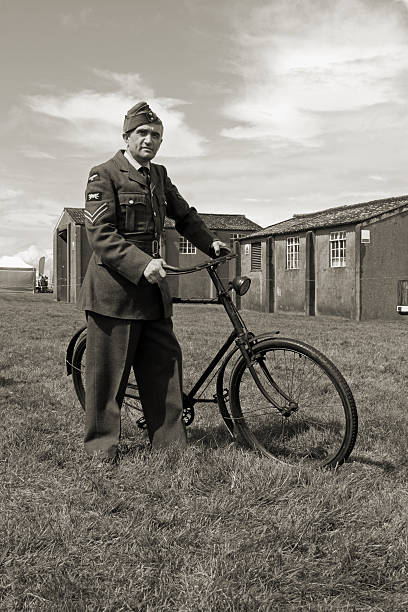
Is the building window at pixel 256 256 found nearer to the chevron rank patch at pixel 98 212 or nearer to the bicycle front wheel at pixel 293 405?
the bicycle front wheel at pixel 293 405

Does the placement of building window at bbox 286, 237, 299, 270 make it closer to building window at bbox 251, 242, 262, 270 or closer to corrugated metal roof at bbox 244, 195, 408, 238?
corrugated metal roof at bbox 244, 195, 408, 238

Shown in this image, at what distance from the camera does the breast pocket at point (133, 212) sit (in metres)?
3.81

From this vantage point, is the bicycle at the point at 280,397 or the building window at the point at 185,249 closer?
the bicycle at the point at 280,397

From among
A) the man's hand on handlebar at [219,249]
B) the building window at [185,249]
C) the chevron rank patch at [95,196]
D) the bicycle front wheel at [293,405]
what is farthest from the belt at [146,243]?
the building window at [185,249]

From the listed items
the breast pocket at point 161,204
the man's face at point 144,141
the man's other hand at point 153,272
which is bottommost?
the man's other hand at point 153,272

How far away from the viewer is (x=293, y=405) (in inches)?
151

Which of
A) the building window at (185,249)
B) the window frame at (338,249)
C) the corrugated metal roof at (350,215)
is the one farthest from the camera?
the building window at (185,249)

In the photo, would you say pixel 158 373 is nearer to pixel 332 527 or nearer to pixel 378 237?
pixel 332 527

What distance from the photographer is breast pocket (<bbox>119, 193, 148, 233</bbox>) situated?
3.81 metres

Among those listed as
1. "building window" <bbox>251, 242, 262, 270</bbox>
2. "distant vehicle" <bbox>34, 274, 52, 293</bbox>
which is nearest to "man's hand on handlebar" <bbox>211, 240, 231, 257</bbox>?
"building window" <bbox>251, 242, 262, 270</bbox>

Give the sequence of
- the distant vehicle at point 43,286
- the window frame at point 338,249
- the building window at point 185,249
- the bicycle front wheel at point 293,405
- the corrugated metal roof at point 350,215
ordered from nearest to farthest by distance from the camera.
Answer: the bicycle front wheel at point 293,405, the corrugated metal roof at point 350,215, the window frame at point 338,249, the building window at point 185,249, the distant vehicle at point 43,286

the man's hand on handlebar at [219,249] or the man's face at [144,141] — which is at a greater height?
the man's face at [144,141]

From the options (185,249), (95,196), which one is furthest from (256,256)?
(95,196)

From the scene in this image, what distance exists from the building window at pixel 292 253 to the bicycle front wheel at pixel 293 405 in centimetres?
2360
